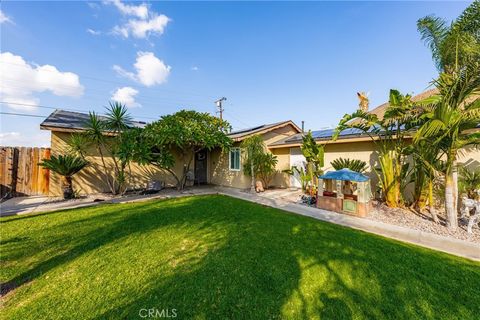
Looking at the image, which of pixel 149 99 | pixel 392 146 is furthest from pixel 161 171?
pixel 149 99

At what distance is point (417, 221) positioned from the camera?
598cm

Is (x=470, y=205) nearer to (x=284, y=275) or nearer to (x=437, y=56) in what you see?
(x=437, y=56)

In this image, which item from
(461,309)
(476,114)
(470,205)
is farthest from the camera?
(470,205)

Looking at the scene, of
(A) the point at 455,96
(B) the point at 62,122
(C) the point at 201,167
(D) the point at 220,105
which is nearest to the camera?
(A) the point at 455,96

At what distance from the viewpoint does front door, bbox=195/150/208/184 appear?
50.1 feet

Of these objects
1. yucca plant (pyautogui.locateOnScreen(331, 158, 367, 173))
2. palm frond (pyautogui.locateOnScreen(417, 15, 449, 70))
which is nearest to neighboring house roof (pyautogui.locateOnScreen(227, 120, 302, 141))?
yucca plant (pyautogui.locateOnScreen(331, 158, 367, 173))

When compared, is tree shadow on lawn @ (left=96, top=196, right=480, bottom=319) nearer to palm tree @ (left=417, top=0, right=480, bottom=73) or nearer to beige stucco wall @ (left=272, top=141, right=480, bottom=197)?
beige stucco wall @ (left=272, top=141, right=480, bottom=197)

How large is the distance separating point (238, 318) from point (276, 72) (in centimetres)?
1598

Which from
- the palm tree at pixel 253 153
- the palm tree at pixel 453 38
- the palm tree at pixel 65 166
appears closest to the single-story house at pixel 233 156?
the palm tree at pixel 253 153

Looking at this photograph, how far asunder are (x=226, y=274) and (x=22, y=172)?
11.9 metres

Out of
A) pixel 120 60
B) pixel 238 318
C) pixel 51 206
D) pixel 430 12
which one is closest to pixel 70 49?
pixel 120 60

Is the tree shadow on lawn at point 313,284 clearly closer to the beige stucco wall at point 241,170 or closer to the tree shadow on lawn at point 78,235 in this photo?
the tree shadow on lawn at point 78,235

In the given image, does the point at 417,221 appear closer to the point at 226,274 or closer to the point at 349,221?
the point at 349,221

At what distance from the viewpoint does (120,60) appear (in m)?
13.3
